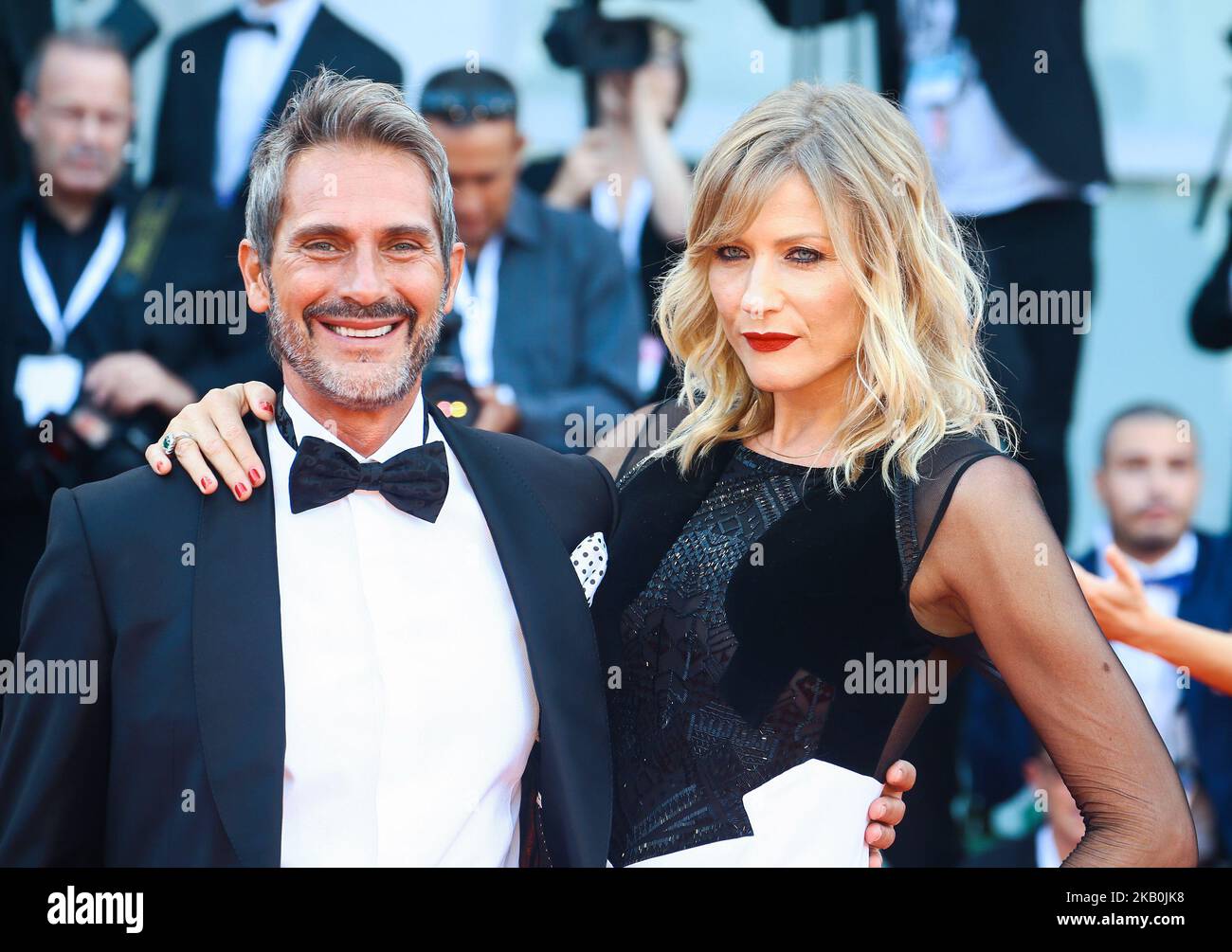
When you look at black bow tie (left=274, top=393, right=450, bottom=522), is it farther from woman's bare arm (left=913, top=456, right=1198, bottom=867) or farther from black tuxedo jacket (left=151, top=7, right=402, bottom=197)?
black tuxedo jacket (left=151, top=7, right=402, bottom=197)

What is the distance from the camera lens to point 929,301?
2.42m

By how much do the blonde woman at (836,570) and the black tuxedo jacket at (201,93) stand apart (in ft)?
7.24

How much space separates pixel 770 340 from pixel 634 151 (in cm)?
214

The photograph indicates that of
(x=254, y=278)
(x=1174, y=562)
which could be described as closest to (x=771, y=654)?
(x=254, y=278)

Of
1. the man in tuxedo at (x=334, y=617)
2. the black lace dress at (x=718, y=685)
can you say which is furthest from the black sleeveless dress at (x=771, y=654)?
the man in tuxedo at (x=334, y=617)

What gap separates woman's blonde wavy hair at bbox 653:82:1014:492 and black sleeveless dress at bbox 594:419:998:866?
0.08 m

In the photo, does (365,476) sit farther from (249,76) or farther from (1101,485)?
(1101,485)

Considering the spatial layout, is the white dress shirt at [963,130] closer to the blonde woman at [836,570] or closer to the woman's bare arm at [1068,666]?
the blonde woman at [836,570]

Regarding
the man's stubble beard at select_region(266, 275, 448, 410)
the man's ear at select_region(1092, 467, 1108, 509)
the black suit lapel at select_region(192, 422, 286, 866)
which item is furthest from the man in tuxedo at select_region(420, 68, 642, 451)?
the black suit lapel at select_region(192, 422, 286, 866)

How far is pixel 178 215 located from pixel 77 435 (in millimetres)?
694

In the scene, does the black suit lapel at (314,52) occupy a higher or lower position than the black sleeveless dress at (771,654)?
higher

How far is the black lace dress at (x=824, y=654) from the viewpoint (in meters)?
2.18
